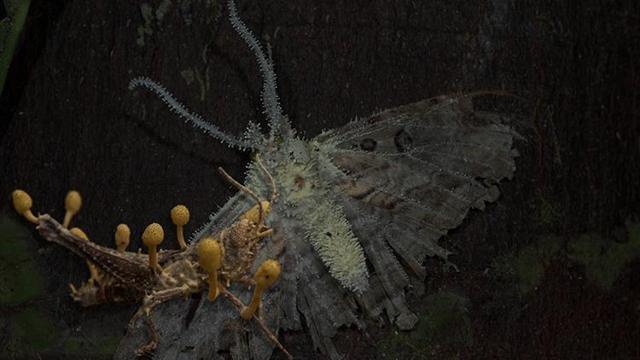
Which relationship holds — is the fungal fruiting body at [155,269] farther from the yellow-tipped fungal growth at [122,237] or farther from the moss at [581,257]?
the moss at [581,257]

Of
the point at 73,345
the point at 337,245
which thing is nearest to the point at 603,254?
the point at 337,245

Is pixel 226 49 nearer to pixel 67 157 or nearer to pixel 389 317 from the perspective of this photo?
pixel 67 157

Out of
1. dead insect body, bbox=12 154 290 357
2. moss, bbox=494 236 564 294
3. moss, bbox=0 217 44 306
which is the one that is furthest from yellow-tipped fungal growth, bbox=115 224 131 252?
moss, bbox=494 236 564 294

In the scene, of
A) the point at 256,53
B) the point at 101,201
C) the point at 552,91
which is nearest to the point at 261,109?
the point at 256,53

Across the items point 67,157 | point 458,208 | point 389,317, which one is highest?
point 67,157

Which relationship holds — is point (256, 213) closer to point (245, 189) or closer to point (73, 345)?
point (245, 189)

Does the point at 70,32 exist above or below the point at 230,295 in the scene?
above
